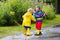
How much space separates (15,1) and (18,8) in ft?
1.94

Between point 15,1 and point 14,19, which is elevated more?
point 15,1

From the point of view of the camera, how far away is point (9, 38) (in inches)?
474

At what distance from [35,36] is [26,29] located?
57cm

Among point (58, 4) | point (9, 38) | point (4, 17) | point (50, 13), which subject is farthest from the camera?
point (58, 4)

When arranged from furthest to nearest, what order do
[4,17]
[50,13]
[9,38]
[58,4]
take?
[58,4] < [50,13] < [4,17] < [9,38]

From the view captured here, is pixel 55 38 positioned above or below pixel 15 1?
below

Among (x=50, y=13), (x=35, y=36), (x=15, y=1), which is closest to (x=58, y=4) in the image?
(x=50, y=13)

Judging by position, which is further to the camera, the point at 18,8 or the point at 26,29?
the point at 18,8

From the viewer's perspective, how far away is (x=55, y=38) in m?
12.2

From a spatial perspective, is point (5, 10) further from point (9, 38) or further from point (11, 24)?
point (9, 38)

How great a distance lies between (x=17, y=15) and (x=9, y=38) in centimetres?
685

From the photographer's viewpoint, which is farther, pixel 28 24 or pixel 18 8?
pixel 18 8

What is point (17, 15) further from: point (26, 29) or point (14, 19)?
point (26, 29)

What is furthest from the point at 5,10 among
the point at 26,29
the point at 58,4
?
the point at 58,4
